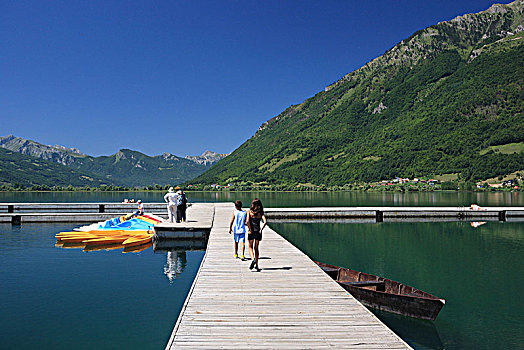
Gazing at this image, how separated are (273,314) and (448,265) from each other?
16229 mm

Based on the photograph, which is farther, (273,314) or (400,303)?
(400,303)

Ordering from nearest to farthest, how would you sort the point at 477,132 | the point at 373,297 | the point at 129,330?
1. the point at 129,330
2. the point at 373,297
3. the point at 477,132

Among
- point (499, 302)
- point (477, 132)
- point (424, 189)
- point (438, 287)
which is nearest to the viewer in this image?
point (499, 302)

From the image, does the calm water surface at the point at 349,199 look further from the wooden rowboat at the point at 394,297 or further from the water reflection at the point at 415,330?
the water reflection at the point at 415,330

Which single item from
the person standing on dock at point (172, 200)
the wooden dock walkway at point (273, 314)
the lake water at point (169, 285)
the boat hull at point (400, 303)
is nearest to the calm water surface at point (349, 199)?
the person standing on dock at point (172, 200)

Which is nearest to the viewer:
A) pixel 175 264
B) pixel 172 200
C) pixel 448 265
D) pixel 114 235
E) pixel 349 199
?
pixel 175 264

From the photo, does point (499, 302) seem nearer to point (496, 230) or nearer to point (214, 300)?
point (214, 300)

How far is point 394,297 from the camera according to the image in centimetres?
1200

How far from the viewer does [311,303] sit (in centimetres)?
891

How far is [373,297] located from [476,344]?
3.13 meters

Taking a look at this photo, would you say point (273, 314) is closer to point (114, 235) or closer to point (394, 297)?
point (394, 297)

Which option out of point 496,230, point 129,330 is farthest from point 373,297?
point 496,230

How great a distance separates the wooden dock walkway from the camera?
6.59 metres

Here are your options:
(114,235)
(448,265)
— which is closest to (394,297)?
(448,265)
